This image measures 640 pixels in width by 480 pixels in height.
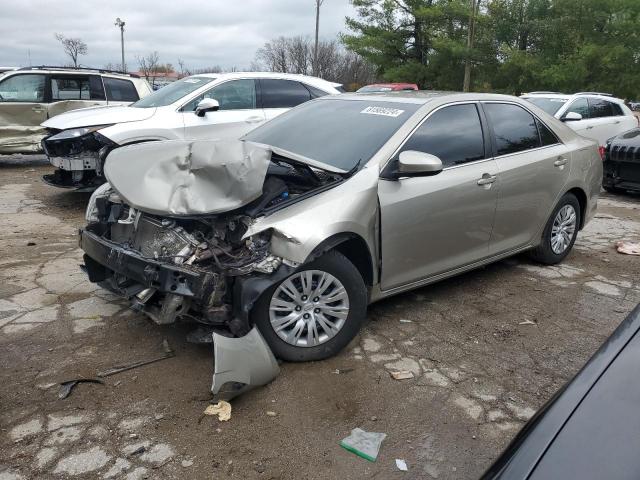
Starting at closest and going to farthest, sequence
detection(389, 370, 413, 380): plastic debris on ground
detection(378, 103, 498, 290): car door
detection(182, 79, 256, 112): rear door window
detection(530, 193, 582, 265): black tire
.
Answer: detection(389, 370, 413, 380): plastic debris on ground < detection(378, 103, 498, 290): car door < detection(530, 193, 582, 265): black tire < detection(182, 79, 256, 112): rear door window

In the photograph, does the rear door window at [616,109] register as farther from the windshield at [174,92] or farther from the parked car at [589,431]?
the parked car at [589,431]

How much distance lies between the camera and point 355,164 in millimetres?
3703

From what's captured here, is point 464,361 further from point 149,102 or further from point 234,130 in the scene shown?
point 149,102

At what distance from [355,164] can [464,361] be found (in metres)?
1.49

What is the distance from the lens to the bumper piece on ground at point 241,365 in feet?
9.57

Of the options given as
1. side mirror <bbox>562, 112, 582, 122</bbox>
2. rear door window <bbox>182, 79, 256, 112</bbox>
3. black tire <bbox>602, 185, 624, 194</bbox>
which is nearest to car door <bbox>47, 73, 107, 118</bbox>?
rear door window <bbox>182, 79, 256, 112</bbox>

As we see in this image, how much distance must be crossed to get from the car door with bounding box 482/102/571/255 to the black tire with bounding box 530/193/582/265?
0.15 meters

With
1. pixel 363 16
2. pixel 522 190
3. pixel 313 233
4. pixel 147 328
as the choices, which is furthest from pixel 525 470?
pixel 363 16

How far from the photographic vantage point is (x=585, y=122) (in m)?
10.9

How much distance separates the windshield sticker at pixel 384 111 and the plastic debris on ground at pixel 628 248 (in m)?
3.57

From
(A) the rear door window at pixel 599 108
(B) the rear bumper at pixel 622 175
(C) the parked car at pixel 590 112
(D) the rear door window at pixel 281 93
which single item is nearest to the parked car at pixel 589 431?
(D) the rear door window at pixel 281 93

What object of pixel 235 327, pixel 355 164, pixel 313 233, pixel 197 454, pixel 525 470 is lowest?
pixel 197 454

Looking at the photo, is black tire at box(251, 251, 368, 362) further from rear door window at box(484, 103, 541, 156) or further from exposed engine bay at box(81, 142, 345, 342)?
rear door window at box(484, 103, 541, 156)

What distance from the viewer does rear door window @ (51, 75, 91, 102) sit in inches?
428
